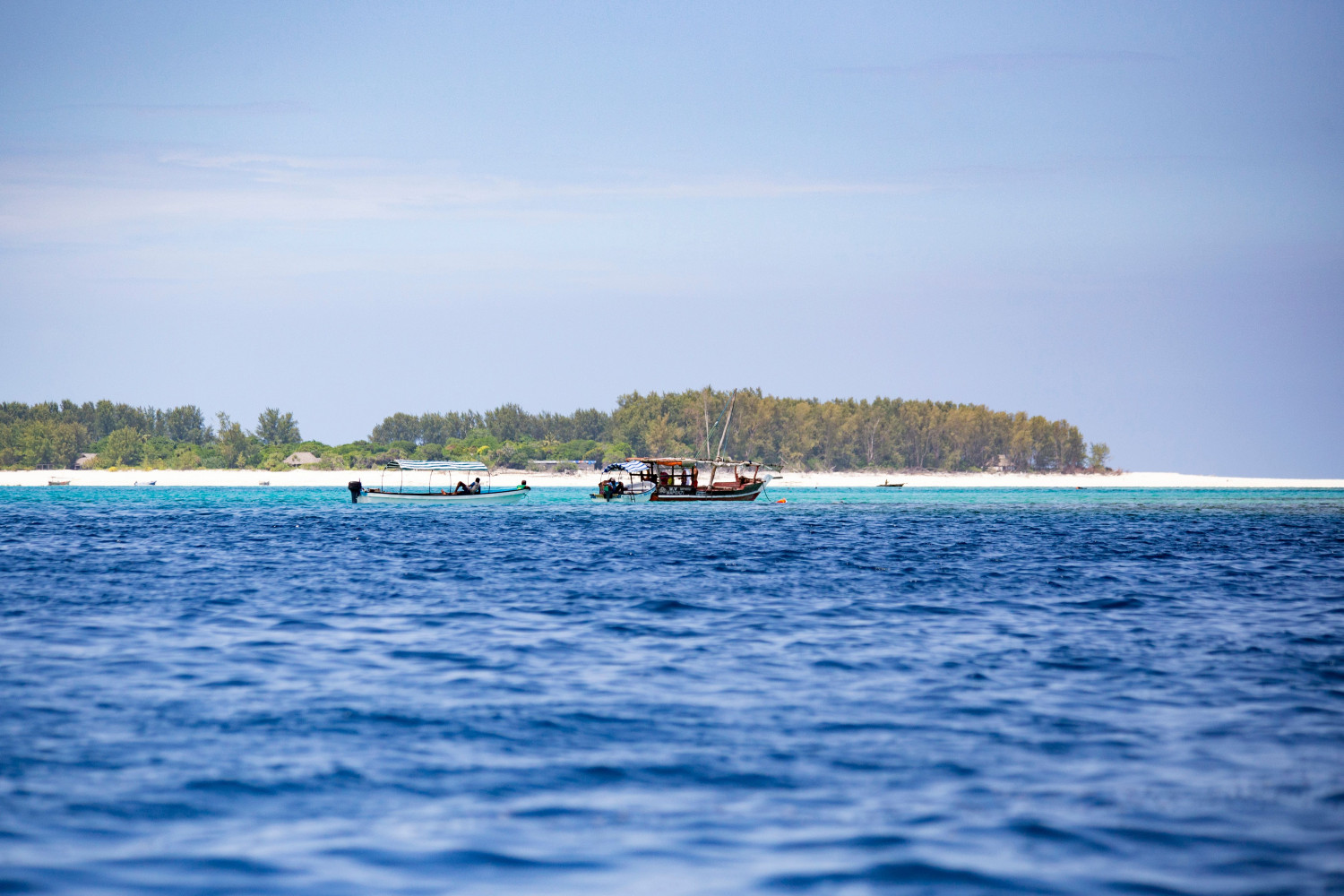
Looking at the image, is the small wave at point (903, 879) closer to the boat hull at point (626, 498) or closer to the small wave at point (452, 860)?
the small wave at point (452, 860)

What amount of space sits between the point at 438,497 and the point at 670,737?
84016 millimetres

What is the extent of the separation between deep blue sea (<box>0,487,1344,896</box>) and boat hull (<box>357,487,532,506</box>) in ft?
202

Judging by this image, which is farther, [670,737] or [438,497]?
[438,497]

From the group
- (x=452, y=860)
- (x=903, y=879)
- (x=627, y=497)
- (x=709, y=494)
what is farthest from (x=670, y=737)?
(x=627, y=497)

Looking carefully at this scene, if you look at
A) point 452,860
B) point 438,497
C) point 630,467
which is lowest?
point 452,860

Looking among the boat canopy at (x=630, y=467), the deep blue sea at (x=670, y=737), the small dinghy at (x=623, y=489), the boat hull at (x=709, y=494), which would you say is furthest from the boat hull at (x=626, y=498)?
the deep blue sea at (x=670, y=737)

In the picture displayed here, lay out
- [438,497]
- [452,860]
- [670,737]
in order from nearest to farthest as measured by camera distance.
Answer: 1. [452,860]
2. [670,737]
3. [438,497]

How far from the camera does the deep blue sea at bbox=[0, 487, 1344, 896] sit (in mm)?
8867

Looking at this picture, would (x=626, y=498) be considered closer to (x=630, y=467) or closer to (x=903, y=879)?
(x=630, y=467)

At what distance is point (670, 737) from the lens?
12.9 meters

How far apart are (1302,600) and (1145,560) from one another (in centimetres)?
1270

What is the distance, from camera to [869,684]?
53.4 feet

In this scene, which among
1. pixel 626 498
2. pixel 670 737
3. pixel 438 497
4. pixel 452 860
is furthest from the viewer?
pixel 626 498

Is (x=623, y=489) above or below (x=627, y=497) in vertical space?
above
